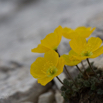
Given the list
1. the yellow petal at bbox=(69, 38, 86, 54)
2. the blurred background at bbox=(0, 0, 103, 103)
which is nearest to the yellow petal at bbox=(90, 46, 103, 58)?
the yellow petal at bbox=(69, 38, 86, 54)

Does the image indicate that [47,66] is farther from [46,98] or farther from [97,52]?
[46,98]

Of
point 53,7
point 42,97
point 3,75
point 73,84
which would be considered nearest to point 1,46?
point 3,75

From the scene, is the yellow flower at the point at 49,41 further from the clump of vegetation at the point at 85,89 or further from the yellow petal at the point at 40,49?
the clump of vegetation at the point at 85,89

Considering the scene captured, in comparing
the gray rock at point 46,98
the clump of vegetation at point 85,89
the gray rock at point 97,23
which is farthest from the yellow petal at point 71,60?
the gray rock at point 97,23

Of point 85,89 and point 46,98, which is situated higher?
point 46,98

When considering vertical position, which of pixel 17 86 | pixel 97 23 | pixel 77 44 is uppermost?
pixel 97 23

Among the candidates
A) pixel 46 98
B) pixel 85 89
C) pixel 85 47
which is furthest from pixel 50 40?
pixel 46 98

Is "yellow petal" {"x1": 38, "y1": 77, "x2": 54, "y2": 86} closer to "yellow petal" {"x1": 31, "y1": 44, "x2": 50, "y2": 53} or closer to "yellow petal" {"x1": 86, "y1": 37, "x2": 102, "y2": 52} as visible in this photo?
"yellow petal" {"x1": 31, "y1": 44, "x2": 50, "y2": 53}
